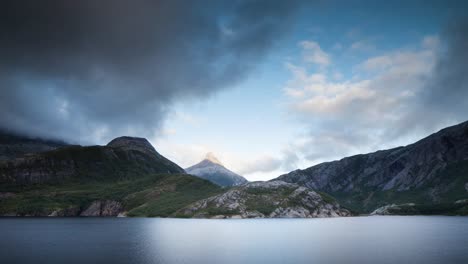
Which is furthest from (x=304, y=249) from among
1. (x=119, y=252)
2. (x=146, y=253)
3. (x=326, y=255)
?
(x=119, y=252)

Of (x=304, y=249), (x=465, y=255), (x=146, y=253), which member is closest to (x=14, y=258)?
(x=146, y=253)

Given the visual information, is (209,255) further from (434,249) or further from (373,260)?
(434,249)

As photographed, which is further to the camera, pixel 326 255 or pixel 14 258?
pixel 326 255

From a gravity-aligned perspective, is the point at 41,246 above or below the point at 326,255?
above

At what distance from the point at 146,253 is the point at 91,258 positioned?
1291 centimetres

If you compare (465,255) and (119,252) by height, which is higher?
(119,252)

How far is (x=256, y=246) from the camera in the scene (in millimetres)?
90562

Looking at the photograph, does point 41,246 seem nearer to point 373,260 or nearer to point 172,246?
point 172,246

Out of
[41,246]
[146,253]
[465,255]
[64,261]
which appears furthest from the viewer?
[41,246]

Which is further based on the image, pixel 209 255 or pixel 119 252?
pixel 119 252

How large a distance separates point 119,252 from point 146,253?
677cm

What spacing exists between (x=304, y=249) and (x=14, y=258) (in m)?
64.1

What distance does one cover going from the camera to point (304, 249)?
275 ft

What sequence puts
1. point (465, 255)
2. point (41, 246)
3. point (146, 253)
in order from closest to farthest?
point (465, 255)
point (146, 253)
point (41, 246)
